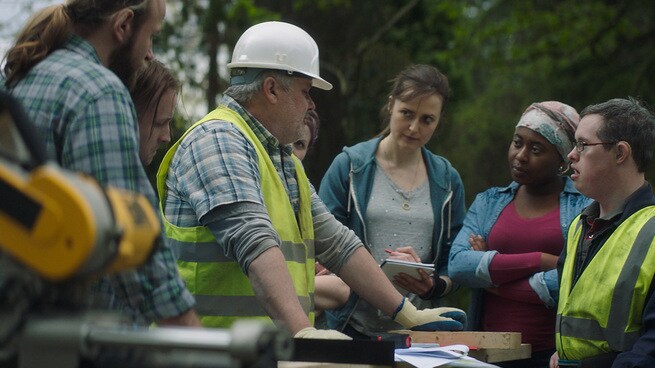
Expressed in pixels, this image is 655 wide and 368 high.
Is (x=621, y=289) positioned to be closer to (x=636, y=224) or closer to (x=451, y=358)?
(x=636, y=224)

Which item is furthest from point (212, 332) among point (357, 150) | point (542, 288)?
point (357, 150)

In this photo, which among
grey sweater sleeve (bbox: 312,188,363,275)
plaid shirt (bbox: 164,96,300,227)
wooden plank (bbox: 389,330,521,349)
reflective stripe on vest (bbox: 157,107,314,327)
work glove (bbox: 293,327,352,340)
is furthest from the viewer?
grey sweater sleeve (bbox: 312,188,363,275)

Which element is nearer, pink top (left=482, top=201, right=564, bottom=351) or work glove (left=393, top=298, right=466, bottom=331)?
work glove (left=393, top=298, right=466, bottom=331)

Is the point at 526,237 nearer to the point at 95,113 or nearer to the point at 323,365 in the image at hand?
the point at 323,365

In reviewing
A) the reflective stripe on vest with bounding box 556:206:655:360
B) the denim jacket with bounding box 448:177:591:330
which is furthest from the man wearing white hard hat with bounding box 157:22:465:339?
the denim jacket with bounding box 448:177:591:330

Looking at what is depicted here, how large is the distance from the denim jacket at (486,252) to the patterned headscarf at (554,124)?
212mm

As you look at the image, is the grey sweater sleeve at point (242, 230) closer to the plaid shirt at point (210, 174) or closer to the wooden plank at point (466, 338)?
the plaid shirt at point (210, 174)

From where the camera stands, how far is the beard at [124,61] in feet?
10.5

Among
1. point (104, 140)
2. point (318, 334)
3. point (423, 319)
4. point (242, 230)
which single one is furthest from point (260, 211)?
point (423, 319)

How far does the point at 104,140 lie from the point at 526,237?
295 centimetres

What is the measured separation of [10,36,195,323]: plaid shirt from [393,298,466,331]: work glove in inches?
69.2

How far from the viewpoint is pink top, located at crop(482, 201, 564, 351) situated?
5215 mm

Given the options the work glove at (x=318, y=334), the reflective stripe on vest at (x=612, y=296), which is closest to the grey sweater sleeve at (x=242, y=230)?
the work glove at (x=318, y=334)

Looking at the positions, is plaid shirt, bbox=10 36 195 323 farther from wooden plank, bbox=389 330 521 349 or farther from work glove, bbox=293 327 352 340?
wooden plank, bbox=389 330 521 349
